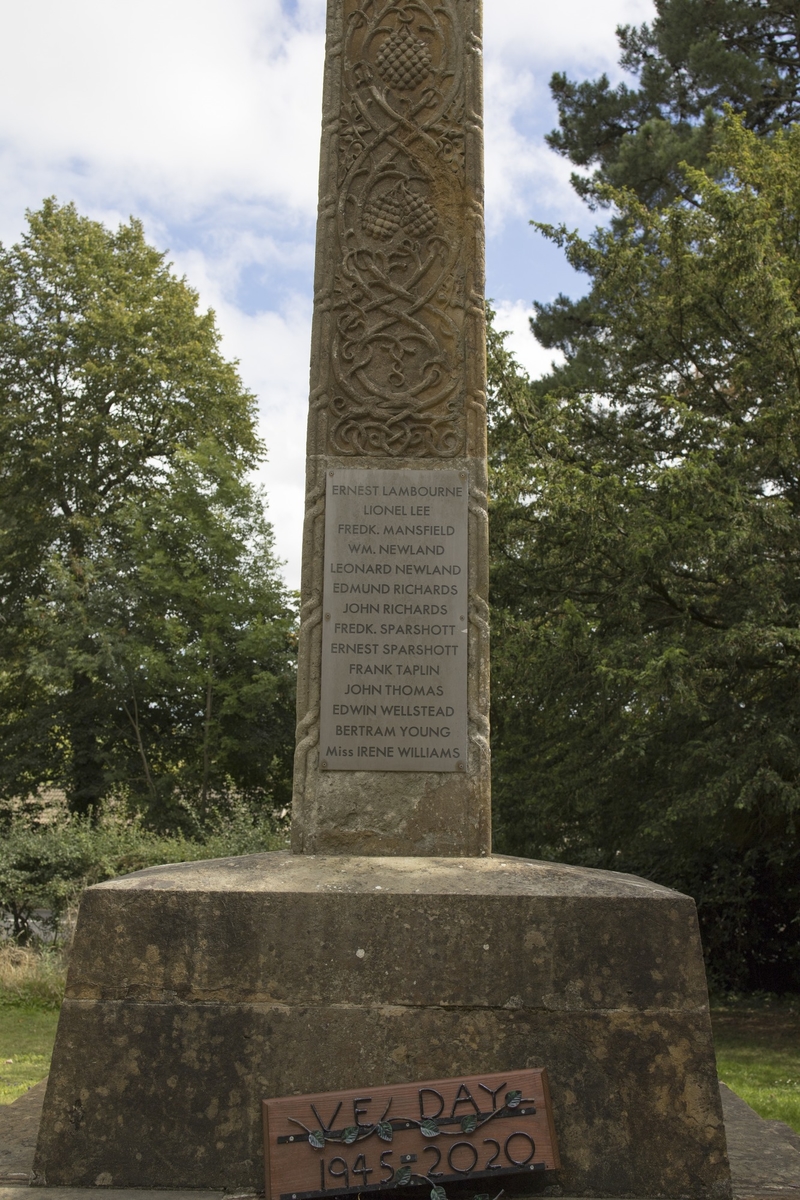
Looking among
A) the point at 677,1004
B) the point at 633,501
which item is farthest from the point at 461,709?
the point at 633,501

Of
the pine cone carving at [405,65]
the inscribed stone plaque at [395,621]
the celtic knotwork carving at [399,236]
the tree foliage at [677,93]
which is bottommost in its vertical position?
the inscribed stone plaque at [395,621]

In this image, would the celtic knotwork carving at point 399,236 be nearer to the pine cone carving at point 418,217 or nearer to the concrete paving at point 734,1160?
the pine cone carving at point 418,217

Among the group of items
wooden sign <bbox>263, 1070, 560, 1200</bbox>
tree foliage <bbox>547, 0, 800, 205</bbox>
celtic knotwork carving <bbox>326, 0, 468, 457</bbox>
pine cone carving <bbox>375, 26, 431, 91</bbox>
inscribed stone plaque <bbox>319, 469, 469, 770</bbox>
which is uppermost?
tree foliage <bbox>547, 0, 800, 205</bbox>

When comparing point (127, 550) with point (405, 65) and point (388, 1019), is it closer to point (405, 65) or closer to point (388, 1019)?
point (405, 65)

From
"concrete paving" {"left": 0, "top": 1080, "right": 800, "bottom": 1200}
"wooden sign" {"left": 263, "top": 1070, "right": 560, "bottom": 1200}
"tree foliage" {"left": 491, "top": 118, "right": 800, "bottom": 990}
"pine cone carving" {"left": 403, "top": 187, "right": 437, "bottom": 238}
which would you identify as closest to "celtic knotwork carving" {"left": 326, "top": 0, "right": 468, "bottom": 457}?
"pine cone carving" {"left": 403, "top": 187, "right": 437, "bottom": 238}

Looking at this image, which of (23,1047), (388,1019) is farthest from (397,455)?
(23,1047)

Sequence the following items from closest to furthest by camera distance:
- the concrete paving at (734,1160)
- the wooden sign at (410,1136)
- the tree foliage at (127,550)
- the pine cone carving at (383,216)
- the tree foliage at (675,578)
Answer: the wooden sign at (410,1136) < the concrete paving at (734,1160) < the pine cone carving at (383,216) < the tree foliage at (675,578) < the tree foliage at (127,550)

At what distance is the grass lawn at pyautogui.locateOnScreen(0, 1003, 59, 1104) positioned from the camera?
25.7 ft

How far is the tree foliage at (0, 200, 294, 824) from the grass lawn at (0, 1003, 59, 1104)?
7.93 metres

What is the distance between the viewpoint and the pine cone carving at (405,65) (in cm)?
464

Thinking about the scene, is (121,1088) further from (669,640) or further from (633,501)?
(633,501)

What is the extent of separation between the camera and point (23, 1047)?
9430mm

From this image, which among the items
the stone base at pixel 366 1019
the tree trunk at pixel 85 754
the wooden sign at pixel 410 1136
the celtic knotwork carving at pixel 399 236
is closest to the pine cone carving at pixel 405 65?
the celtic knotwork carving at pixel 399 236

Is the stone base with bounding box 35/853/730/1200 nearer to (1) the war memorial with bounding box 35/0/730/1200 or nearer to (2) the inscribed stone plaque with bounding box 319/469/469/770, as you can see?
(1) the war memorial with bounding box 35/0/730/1200
